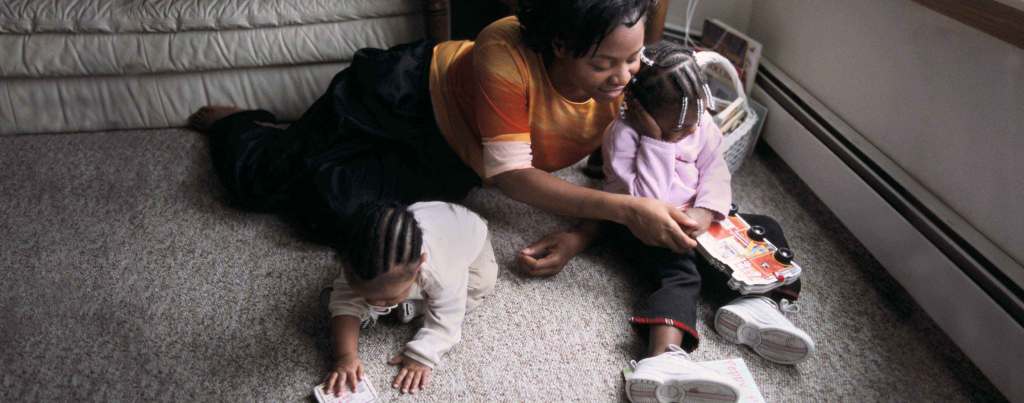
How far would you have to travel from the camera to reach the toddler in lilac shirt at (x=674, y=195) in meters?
0.96

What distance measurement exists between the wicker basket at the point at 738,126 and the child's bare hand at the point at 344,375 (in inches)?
34.7

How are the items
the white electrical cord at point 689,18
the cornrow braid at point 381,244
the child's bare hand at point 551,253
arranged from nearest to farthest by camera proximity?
the cornrow braid at point 381,244 < the child's bare hand at point 551,253 < the white electrical cord at point 689,18

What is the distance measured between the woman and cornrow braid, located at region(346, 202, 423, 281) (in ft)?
0.84

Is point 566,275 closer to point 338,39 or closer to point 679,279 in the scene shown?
point 679,279

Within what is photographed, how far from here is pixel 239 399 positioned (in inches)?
38.0

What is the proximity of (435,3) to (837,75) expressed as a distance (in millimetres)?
931

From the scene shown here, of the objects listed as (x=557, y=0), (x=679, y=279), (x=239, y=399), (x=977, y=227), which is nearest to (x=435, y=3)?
(x=557, y=0)

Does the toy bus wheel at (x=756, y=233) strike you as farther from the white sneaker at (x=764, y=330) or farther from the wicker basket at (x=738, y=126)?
the wicker basket at (x=738, y=126)

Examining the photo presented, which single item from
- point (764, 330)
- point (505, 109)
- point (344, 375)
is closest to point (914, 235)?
point (764, 330)

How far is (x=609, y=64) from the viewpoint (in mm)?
994

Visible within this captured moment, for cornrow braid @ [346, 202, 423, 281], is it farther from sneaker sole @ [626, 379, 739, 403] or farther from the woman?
sneaker sole @ [626, 379, 739, 403]

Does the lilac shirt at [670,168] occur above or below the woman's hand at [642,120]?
below

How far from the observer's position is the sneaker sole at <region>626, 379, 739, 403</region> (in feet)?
2.97

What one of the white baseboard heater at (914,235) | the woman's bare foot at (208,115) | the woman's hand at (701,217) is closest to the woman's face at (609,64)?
the woman's hand at (701,217)
